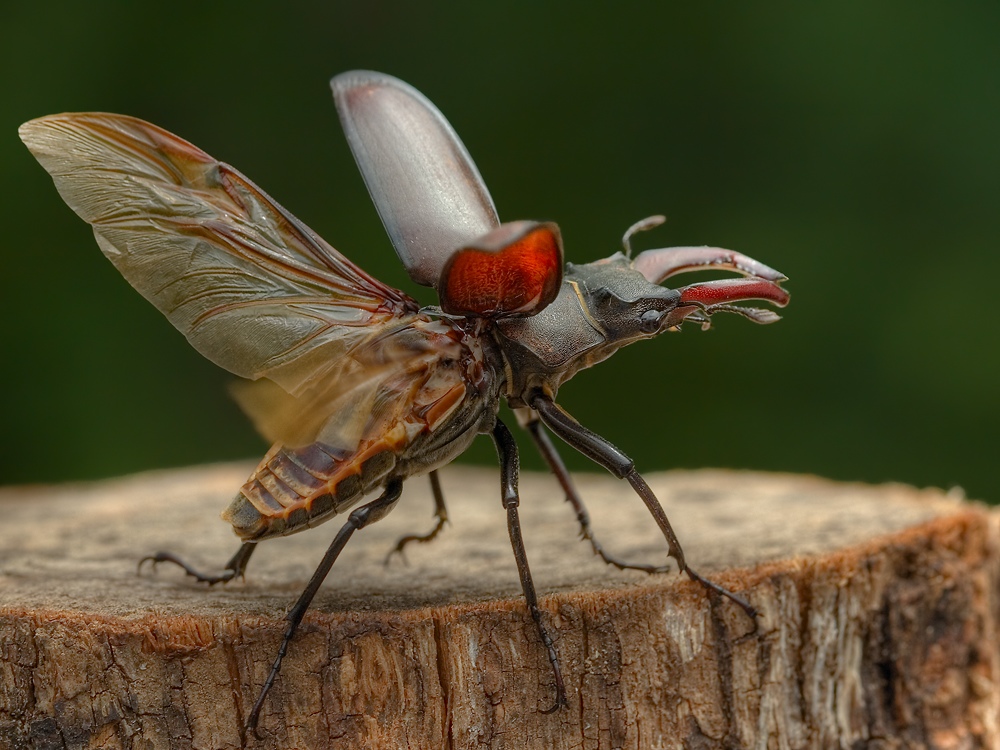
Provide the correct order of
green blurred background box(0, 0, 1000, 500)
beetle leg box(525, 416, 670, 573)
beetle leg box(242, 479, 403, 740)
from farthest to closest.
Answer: green blurred background box(0, 0, 1000, 500), beetle leg box(525, 416, 670, 573), beetle leg box(242, 479, 403, 740)

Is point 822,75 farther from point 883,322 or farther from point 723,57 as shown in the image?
point 883,322

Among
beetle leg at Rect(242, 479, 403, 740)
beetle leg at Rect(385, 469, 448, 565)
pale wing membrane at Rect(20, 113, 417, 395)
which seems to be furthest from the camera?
beetle leg at Rect(385, 469, 448, 565)

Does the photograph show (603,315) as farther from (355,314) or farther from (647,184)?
(647,184)

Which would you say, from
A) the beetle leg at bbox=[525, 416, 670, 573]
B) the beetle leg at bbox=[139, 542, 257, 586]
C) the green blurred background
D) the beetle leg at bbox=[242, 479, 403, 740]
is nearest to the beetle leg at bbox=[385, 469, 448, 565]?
the beetle leg at bbox=[525, 416, 670, 573]

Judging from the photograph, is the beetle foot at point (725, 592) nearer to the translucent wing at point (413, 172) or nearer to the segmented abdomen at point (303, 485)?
the segmented abdomen at point (303, 485)

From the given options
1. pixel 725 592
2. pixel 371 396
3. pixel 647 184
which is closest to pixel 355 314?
pixel 371 396

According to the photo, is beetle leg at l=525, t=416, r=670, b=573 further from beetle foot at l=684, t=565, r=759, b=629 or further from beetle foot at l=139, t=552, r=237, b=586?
beetle foot at l=139, t=552, r=237, b=586

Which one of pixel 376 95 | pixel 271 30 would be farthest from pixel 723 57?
pixel 376 95
